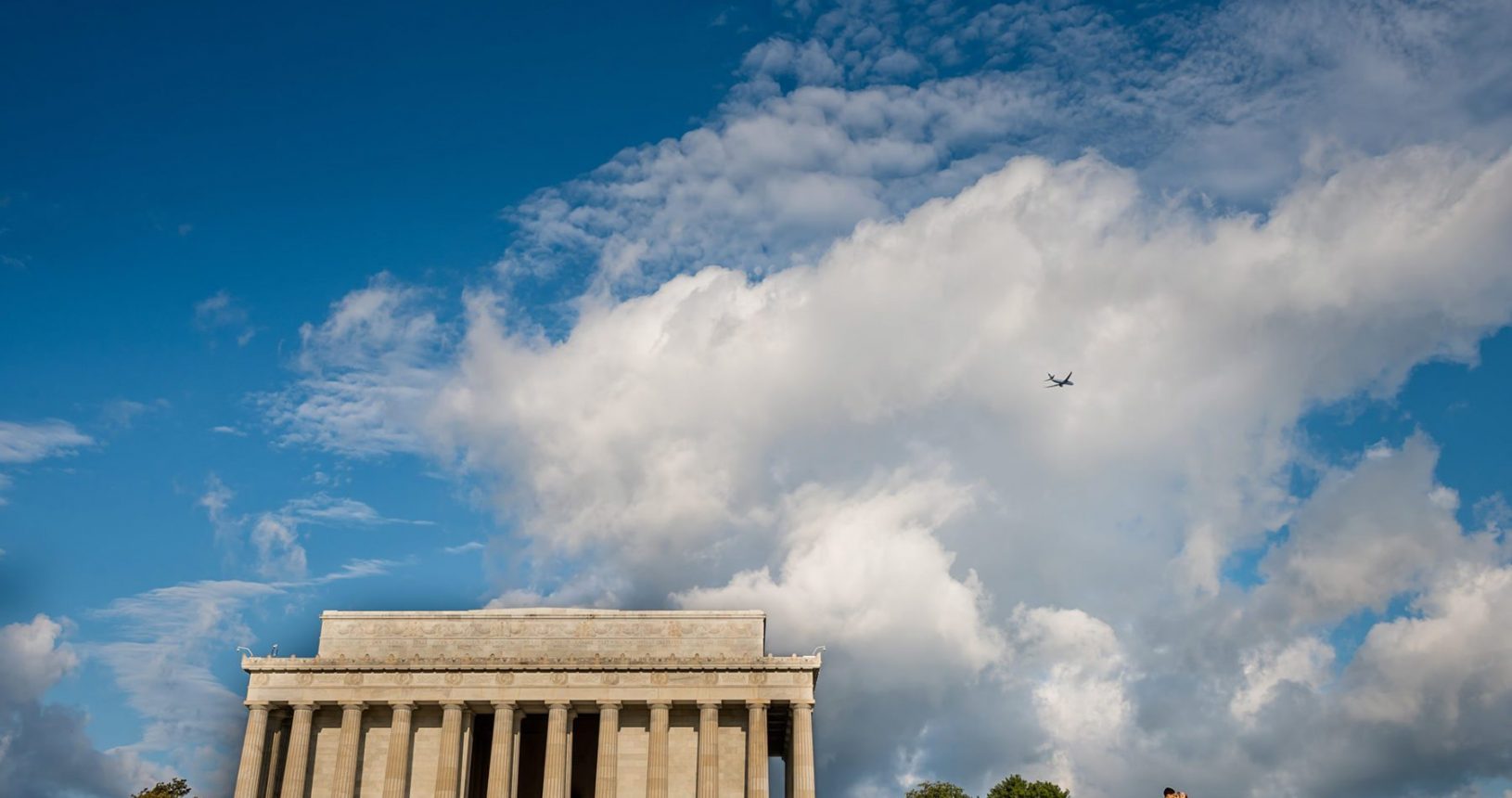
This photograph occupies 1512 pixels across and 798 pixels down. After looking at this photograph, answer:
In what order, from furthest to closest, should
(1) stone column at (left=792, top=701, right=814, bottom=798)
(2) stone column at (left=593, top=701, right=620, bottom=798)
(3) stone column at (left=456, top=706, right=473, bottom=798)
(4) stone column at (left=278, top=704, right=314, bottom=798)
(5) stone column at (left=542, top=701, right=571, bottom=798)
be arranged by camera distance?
(3) stone column at (left=456, top=706, right=473, bottom=798) < (4) stone column at (left=278, top=704, right=314, bottom=798) < (5) stone column at (left=542, top=701, right=571, bottom=798) < (2) stone column at (left=593, top=701, right=620, bottom=798) < (1) stone column at (left=792, top=701, right=814, bottom=798)

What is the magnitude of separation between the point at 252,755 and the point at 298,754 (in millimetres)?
2445

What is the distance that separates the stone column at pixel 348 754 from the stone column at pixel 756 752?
22.4 meters

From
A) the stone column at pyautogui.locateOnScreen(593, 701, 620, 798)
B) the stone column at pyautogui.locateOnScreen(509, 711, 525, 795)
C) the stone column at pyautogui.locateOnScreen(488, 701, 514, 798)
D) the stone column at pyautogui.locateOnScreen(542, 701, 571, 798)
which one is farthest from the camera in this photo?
the stone column at pyautogui.locateOnScreen(509, 711, 525, 795)

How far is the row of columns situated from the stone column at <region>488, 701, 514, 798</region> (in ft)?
0.17

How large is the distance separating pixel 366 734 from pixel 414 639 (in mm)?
6040

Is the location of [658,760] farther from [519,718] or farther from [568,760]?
[519,718]

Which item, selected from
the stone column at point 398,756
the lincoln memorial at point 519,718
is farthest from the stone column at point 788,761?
the stone column at point 398,756

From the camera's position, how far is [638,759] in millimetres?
66812

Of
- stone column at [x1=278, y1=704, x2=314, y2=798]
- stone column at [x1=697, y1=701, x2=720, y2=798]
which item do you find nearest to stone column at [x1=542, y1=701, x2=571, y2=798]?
stone column at [x1=697, y1=701, x2=720, y2=798]

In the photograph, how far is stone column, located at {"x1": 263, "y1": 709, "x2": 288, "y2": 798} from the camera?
2618 inches

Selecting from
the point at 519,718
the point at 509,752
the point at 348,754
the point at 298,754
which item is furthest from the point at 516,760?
the point at 298,754

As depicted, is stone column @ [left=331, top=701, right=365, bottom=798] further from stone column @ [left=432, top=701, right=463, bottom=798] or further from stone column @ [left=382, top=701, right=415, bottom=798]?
stone column @ [left=432, top=701, right=463, bottom=798]

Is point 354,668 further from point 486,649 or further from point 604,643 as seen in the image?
point 604,643

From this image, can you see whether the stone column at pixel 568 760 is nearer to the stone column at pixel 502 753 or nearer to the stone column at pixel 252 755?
the stone column at pixel 502 753
